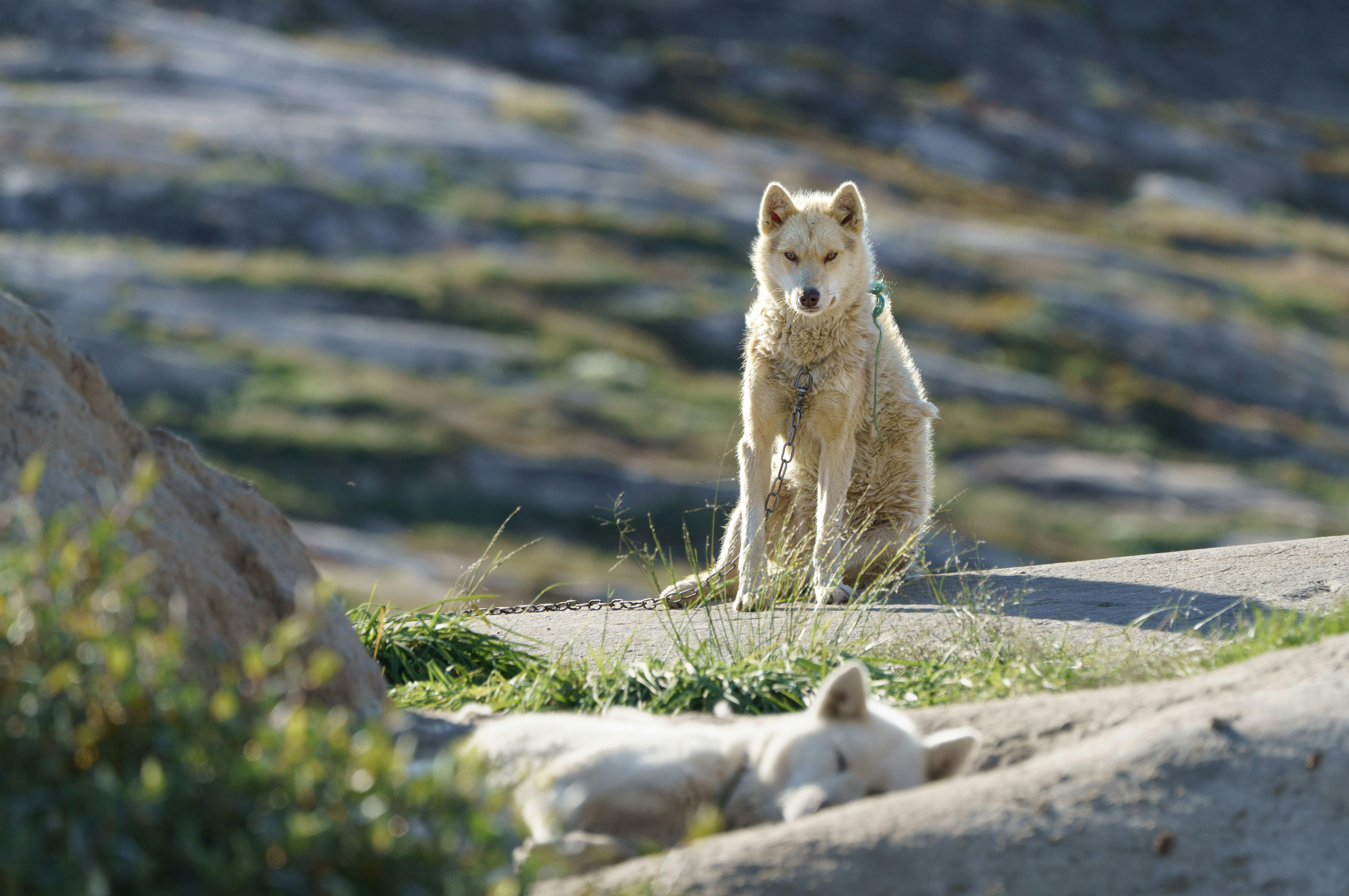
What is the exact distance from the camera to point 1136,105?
4859cm

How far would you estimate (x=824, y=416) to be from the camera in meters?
7.07

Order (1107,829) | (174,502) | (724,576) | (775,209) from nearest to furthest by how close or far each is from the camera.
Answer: (1107,829) → (174,502) → (724,576) → (775,209)

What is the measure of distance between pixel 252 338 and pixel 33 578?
23.9m

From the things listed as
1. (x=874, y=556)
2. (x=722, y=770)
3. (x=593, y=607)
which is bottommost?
(x=593, y=607)

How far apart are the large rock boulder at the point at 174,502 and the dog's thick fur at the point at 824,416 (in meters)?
2.93

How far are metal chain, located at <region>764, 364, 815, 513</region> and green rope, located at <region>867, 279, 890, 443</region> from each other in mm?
431

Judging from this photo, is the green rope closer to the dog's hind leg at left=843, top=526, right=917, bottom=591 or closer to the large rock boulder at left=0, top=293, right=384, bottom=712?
the dog's hind leg at left=843, top=526, right=917, bottom=591

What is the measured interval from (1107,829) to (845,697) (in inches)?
28.7

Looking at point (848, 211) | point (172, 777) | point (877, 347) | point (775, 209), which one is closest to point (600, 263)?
point (775, 209)

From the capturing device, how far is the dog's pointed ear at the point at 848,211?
7312 mm

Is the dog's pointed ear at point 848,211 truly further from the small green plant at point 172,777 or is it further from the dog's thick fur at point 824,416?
the small green plant at point 172,777

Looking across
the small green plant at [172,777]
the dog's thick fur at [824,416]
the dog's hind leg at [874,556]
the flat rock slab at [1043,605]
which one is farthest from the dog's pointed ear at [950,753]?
the dog's hind leg at [874,556]

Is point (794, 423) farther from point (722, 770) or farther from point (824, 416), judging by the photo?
point (722, 770)

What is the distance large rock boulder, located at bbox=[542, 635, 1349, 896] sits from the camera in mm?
2939
